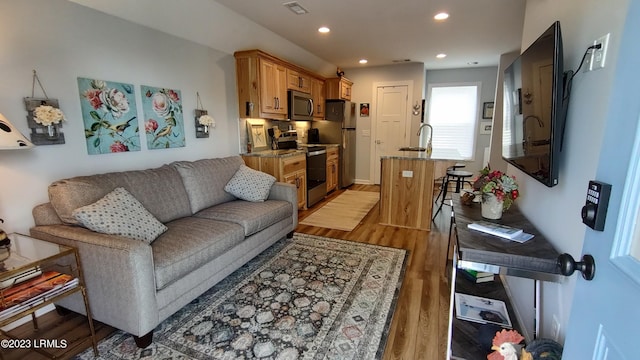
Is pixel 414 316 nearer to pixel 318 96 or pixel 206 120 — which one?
pixel 206 120

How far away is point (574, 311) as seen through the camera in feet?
2.71

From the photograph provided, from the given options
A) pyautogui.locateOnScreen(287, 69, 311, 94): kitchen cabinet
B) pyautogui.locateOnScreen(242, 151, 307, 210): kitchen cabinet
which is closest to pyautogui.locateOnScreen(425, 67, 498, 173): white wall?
pyautogui.locateOnScreen(287, 69, 311, 94): kitchen cabinet

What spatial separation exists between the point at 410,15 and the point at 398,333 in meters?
3.28

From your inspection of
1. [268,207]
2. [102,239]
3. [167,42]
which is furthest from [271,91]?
[102,239]

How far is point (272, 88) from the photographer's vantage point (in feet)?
12.5

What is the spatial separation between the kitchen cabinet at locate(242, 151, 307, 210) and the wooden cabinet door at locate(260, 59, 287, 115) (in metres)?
0.63

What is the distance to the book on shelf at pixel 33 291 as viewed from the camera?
1.38 m

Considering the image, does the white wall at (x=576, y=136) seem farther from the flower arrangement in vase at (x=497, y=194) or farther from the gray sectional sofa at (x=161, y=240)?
the gray sectional sofa at (x=161, y=240)

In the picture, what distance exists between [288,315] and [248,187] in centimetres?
145

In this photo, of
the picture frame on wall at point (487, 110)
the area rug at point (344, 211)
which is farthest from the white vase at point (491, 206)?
the picture frame on wall at point (487, 110)

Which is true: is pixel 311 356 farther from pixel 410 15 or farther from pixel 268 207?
pixel 410 15

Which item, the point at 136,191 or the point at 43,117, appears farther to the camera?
the point at 136,191

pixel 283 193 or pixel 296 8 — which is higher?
pixel 296 8

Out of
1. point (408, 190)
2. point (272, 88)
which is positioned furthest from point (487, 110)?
point (272, 88)
